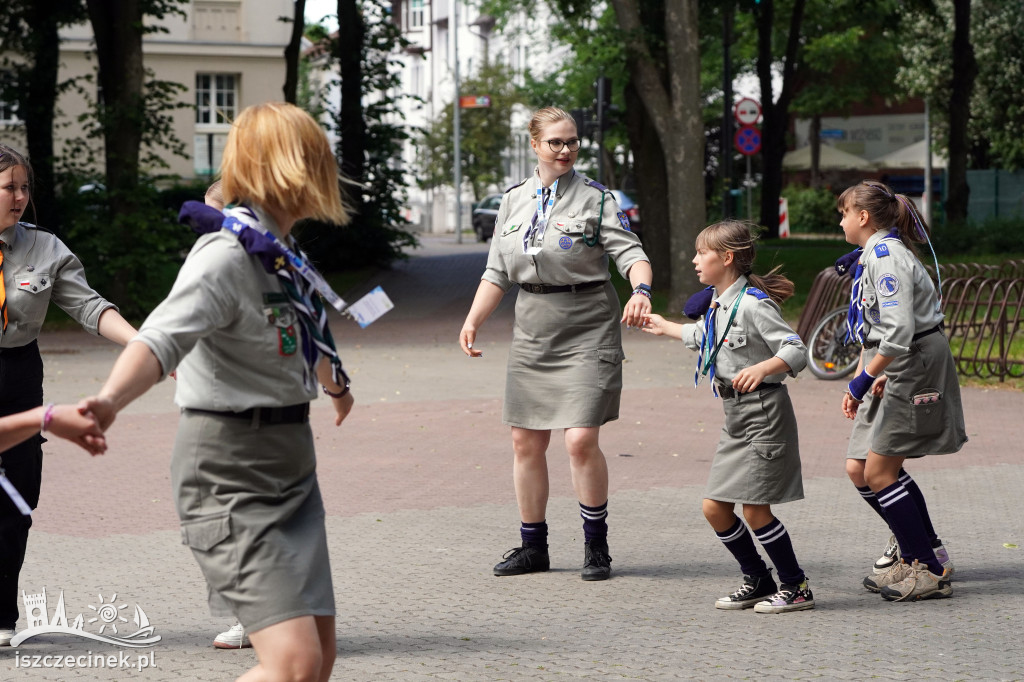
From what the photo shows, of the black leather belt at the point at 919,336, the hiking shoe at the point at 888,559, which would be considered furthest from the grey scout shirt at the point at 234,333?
the hiking shoe at the point at 888,559

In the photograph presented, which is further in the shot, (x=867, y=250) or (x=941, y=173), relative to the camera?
(x=941, y=173)

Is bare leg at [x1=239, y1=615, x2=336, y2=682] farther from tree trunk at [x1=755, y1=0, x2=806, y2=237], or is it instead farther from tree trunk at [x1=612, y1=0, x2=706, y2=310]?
tree trunk at [x1=755, y1=0, x2=806, y2=237]

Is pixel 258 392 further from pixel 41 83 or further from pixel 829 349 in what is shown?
pixel 41 83

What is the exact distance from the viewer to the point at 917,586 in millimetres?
5609

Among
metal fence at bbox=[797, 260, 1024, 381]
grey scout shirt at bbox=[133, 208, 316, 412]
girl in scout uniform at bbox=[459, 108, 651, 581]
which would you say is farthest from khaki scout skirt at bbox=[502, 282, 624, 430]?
metal fence at bbox=[797, 260, 1024, 381]

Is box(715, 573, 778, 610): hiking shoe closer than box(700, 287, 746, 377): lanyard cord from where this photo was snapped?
No

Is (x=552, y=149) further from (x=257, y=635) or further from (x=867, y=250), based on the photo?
(x=257, y=635)

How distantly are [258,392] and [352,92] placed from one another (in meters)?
23.5

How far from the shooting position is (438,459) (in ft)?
30.4

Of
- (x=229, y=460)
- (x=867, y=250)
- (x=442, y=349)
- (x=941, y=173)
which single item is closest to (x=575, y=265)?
(x=867, y=250)

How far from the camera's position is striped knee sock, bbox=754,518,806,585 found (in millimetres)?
5383

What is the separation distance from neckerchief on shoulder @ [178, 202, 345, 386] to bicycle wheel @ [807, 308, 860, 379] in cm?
1056

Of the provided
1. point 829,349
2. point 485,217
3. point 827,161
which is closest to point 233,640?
point 829,349

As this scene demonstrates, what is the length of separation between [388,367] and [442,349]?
6.16ft
